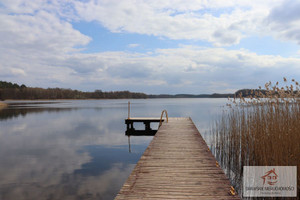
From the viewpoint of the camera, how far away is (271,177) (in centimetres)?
380

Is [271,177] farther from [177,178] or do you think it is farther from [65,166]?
[65,166]

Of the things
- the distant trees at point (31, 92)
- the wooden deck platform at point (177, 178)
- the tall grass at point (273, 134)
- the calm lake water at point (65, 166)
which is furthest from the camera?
the distant trees at point (31, 92)

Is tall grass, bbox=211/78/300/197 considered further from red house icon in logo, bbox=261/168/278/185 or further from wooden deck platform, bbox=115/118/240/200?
wooden deck platform, bbox=115/118/240/200

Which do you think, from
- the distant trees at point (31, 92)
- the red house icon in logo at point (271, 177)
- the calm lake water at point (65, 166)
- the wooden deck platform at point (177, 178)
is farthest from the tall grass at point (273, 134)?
the distant trees at point (31, 92)

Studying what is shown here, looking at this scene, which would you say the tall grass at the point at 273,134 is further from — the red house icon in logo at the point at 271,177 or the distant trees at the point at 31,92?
the distant trees at the point at 31,92

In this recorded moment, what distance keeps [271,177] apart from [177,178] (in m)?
1.86

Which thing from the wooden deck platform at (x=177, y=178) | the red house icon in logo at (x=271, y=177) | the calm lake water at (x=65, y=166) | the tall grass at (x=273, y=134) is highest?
the tall grass at (x=273, y=134)

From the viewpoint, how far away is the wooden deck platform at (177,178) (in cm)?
292

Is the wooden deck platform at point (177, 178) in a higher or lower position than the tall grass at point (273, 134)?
lower

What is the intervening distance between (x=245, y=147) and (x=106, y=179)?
425 cm

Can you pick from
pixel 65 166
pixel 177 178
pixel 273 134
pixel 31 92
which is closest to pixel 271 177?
pixel 273 134

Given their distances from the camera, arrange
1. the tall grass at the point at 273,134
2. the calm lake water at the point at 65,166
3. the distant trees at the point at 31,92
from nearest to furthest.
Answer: the tall grass at the point at 273,134 < the calm lake water at the point at 65,166 < the distant trees at the point at 31,92

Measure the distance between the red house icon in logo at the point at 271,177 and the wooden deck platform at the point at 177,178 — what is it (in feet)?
3.05

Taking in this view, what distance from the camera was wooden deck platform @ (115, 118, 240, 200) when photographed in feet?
9.59
